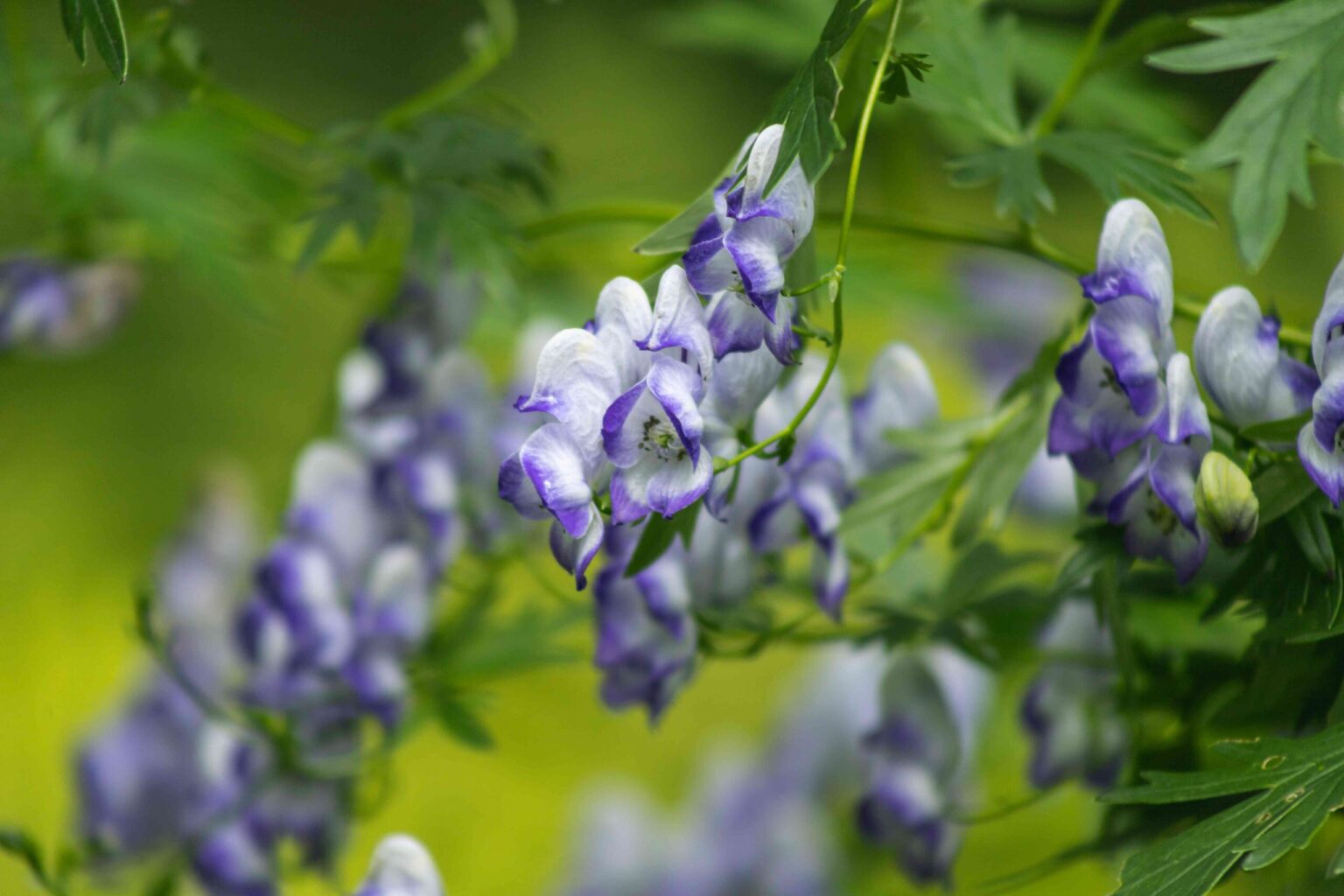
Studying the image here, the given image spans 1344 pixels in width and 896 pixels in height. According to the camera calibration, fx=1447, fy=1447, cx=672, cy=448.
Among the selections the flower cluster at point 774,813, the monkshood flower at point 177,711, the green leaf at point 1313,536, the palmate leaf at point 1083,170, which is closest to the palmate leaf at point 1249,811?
the green leaf at point 1313,536

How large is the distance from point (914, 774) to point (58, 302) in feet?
1.44

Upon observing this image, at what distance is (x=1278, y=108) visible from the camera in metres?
0.36

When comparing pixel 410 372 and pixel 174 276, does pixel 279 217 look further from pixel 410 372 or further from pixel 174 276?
pixel 174 276

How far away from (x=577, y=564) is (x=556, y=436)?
0.03 meters

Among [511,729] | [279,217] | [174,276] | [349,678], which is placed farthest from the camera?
[174,276]

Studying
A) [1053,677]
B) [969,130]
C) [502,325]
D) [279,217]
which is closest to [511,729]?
[502,325]

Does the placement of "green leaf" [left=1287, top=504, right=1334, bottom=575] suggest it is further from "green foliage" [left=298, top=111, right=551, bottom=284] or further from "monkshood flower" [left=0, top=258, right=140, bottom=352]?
"monkshood flower" [left=0, top=258, right=140, bottom=352]

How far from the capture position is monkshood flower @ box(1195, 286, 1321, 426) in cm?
→ 36

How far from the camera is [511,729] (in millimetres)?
1267

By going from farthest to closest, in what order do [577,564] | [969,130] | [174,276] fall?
[174,276] → [969,130] → [577,564]

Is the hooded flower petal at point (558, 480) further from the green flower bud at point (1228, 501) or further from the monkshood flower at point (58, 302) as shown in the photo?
the monkshood flower at point (58, 302)

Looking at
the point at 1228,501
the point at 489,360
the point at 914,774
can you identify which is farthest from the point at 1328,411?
the point at 489,360

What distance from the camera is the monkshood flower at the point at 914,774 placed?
1.69 feet

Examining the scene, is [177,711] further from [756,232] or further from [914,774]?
Answer: [756,232]
